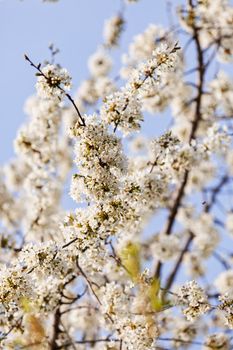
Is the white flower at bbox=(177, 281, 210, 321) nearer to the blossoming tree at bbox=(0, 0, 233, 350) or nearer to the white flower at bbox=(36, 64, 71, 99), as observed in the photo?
the blossoming tree at bbox=(0, 0, 233, 350)

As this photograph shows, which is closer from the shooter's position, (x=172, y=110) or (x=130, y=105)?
(x=130, y=105)

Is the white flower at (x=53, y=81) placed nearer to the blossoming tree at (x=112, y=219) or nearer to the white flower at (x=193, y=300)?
the blossoming tree at (x=112, y=219)

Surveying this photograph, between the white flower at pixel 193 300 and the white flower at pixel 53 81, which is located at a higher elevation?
the white flower at pixel 53 81

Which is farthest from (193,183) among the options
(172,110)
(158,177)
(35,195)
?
(158,177)

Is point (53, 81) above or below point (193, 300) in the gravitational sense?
above

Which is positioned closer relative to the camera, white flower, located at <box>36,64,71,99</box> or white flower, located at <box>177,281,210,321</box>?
white flower, located at <box>36,64,71,99</box>

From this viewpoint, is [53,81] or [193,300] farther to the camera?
[193,300]

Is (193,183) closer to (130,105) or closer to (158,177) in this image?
(158,177)

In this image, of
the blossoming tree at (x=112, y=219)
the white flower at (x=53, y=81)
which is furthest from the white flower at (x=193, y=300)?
the white flower at (x=53, y=81)

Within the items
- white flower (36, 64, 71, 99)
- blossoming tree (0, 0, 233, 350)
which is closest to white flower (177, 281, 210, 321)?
blossoming tree (0, 0, 233, 350)

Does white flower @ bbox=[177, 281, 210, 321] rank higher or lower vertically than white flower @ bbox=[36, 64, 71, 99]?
lower

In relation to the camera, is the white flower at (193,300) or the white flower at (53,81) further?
the white flower at (193,300)
